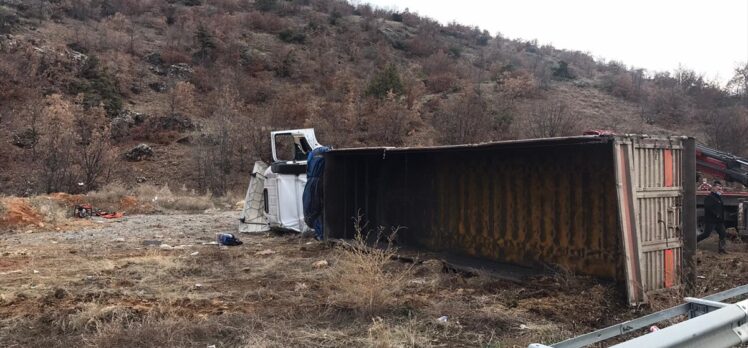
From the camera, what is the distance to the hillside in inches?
1046

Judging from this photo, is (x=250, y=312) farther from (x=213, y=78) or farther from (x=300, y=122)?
(x=213, y=78)

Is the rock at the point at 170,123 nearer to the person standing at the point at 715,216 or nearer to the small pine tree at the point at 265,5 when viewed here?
the small pine tree at the point at 265,5

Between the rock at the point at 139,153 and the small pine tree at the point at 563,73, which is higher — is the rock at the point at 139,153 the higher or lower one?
the lower one

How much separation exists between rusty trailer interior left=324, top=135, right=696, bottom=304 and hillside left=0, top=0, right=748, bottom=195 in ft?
50.0

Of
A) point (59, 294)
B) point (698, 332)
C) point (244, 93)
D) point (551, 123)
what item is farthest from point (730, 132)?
point (59, 294)

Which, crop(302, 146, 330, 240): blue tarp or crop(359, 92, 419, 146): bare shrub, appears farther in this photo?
crop(359, 92, 419, 146): bare shrub

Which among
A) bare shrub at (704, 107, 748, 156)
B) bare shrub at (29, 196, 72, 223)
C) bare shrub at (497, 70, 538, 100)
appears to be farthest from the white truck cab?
bare shrub at (497, 70, 538, 100)

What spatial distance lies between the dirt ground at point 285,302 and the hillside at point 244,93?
1609cm

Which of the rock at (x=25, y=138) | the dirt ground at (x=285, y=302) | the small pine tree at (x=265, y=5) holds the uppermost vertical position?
the small pine tree at (x=265, y=5)

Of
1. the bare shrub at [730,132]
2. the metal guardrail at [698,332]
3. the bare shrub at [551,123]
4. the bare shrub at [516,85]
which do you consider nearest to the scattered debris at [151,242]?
the metal guardrail at [698,332]

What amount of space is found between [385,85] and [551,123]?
34.4 ft

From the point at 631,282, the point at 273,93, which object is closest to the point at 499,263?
the point at 631,282

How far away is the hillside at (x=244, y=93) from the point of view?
1046 inches

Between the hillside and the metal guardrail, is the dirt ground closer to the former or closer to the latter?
the metal guardrail
